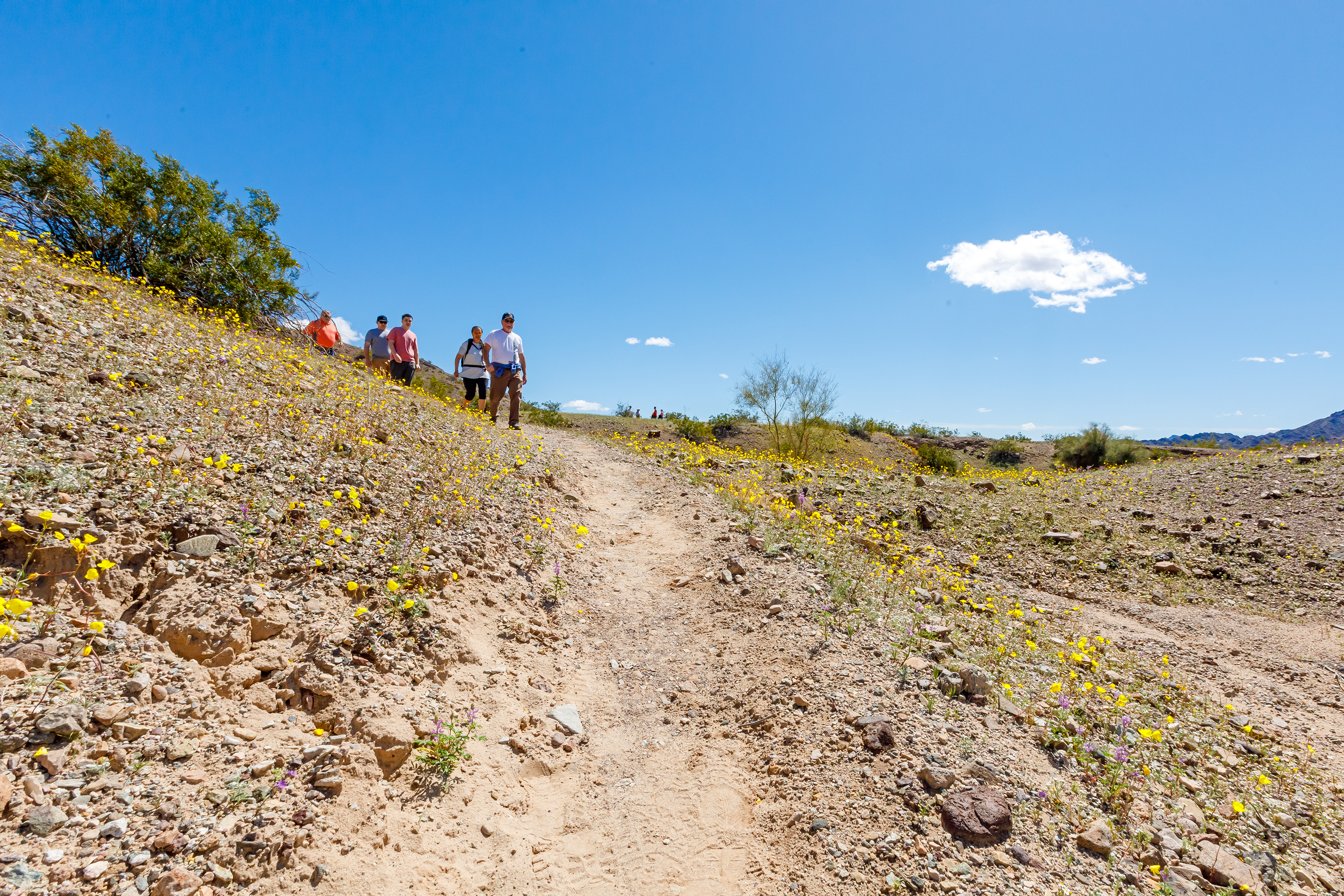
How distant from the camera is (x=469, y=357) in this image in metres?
12.2

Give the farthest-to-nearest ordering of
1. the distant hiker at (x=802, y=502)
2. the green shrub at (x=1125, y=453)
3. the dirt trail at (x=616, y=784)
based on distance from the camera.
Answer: the green shrub at (x=1125, y=453)
the distant hiker at (x=802, y=502)
the dirt trail at (x=616, y=784)

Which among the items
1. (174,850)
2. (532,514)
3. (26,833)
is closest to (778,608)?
(532,514)

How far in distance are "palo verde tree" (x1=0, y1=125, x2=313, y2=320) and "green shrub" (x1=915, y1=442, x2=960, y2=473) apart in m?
22.8

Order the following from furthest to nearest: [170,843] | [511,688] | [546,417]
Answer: [546,417]
[511,688]
[170,843]

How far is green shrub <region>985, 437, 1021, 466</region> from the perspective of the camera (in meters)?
29.1

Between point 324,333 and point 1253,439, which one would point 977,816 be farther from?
point 1253,439

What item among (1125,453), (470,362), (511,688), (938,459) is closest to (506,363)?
(470,362)

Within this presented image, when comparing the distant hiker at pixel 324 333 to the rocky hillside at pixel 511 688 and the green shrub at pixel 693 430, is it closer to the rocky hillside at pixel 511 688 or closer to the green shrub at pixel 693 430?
the rocky hillside at pixel 511 688

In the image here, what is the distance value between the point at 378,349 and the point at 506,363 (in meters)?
3.67

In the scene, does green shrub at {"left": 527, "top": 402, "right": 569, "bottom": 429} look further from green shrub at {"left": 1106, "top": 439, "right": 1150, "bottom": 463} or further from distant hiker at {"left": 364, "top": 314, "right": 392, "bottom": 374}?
green shrub at {"left": 1106, "top": 439, "right": 1150, "bottom": 463}

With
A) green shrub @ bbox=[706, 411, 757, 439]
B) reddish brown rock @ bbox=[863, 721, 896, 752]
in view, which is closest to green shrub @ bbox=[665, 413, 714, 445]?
green shrub @ bbox=[706, 411, 757, 439]

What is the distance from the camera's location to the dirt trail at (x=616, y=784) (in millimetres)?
2809

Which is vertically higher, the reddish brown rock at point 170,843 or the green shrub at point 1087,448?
the green shrub at point 1087,448

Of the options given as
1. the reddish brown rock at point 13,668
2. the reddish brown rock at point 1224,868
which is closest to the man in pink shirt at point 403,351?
the reddish brown rock at point 13,668
